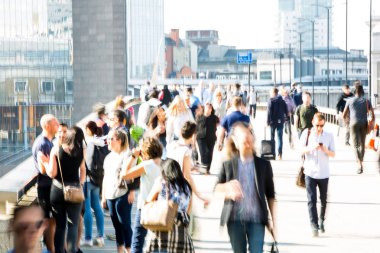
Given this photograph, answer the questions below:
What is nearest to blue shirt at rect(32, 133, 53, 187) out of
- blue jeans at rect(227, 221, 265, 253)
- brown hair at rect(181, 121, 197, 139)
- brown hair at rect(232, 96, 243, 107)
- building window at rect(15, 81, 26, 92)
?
brown hair at rect(181, 121, 197, 139)

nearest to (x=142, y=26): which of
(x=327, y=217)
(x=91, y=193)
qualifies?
(x=327, y=217)

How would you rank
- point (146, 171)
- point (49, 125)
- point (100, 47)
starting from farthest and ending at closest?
1. point (100, 47)
2. point (49, 125)
3. point (146, 171)

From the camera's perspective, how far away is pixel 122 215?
38.2 ft

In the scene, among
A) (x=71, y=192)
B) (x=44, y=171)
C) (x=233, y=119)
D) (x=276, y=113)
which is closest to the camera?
(x=71, y=192)

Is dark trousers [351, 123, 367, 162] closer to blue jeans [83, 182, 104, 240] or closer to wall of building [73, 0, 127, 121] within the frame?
blue jeans [83, 182, 104, 240]

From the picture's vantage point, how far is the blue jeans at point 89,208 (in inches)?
501

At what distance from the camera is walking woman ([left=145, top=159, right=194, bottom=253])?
906 cm

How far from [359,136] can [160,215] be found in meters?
13.2

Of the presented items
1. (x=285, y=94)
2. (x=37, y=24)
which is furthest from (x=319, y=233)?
(x=37, y=24)

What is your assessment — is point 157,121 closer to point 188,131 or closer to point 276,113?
point 188,131

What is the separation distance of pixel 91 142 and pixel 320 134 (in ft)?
9.59

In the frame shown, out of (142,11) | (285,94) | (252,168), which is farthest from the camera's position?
(142,11)

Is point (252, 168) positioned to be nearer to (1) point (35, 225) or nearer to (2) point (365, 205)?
(1) point (35, 225)

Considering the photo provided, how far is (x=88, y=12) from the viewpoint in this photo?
66688mm
